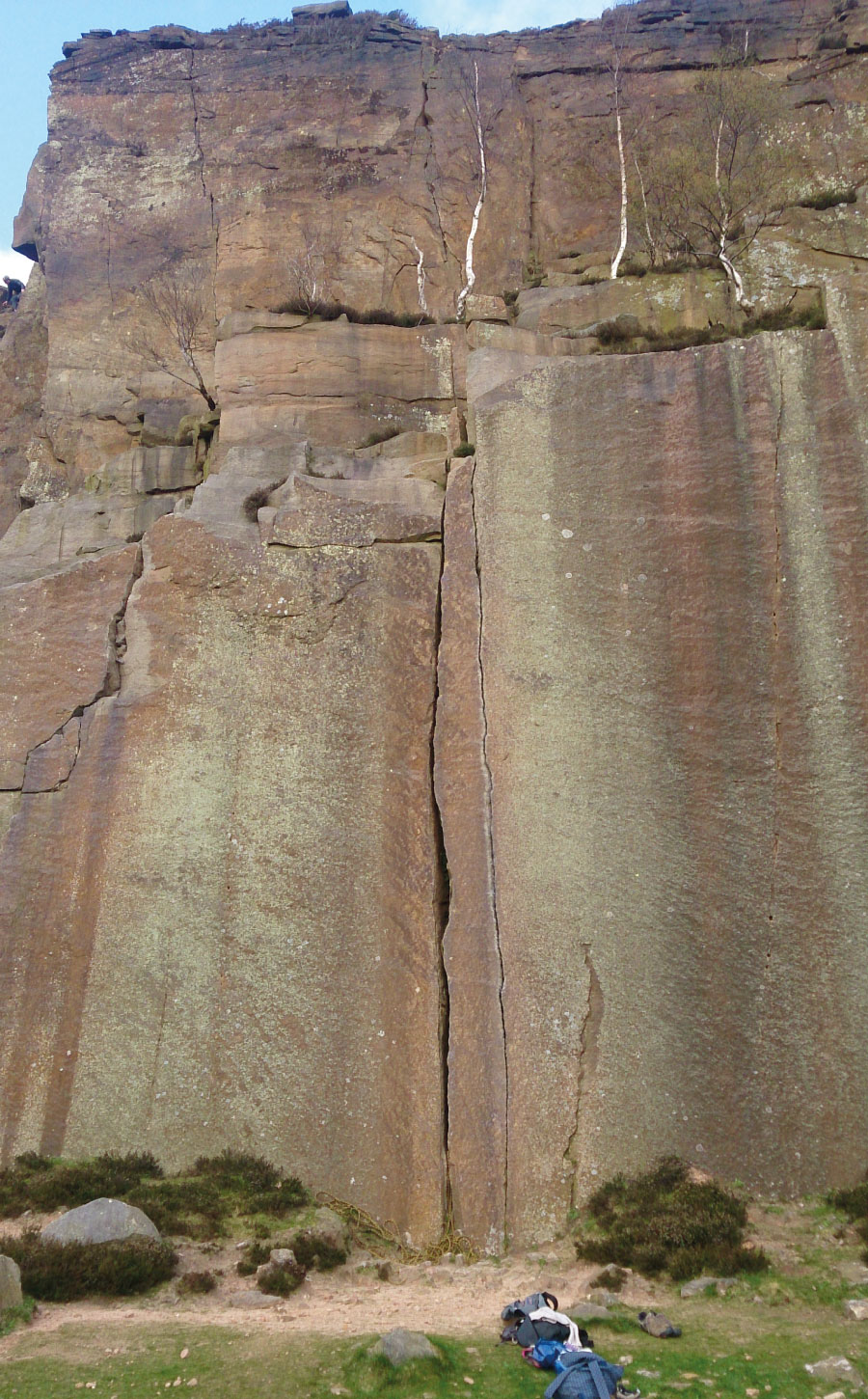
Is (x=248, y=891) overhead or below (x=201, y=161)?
below

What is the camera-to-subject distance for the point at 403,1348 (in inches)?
278

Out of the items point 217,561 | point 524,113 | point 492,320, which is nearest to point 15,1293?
point 217,561

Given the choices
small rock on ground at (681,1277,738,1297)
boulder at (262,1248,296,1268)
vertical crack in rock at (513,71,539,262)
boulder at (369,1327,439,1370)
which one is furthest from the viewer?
vertical crack in rock at (513,71,539,262)

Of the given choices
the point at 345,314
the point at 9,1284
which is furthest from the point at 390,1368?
the point at 345,314

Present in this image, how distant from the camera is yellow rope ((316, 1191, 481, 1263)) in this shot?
1007cm

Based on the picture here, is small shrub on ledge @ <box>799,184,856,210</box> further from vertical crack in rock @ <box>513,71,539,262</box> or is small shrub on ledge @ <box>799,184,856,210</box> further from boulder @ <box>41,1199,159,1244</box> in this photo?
boulder @ <box>41,1199,159,1244</box>

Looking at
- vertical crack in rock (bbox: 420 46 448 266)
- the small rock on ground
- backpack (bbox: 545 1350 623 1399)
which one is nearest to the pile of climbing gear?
backpack (bbox: 545 1350 623 1399)

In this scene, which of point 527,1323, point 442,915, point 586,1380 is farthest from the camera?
point 442,915

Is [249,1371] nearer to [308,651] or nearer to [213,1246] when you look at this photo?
[213,1246]

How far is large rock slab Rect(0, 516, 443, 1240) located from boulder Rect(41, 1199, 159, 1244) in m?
1.64

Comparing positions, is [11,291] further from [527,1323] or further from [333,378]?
[527,1323]

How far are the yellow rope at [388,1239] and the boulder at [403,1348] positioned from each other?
9.59 feet

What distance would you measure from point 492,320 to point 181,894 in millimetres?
11612

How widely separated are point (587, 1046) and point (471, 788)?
10.1ft
